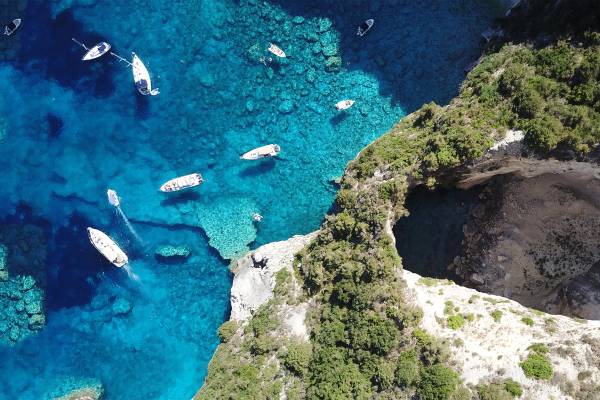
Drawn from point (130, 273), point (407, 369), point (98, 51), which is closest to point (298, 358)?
point (407, 369)

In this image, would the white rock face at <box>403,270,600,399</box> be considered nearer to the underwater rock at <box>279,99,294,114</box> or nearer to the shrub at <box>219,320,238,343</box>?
the shrub at <box>219,320,238,343</box>

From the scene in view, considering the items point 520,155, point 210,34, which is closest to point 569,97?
point 520,155

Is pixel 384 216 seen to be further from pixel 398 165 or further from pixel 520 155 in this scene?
pixel 520 155

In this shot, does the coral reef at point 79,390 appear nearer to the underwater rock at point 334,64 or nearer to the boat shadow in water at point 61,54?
the boat shadow in water at point 61,54

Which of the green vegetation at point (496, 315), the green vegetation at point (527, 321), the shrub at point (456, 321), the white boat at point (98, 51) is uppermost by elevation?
the green vegetation at point (527, 321)

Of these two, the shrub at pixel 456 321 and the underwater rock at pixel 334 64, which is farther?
the underwater rock at pixel 334 64

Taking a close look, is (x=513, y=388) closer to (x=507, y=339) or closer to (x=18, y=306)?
(x=507, y=339)

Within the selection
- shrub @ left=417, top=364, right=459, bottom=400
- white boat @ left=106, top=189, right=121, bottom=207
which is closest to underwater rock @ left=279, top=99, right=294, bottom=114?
white boat @ left=106, top=189, right=121, bottom=207

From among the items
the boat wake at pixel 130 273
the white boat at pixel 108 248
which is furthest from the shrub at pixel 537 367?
the white boat at pixel 108 248
